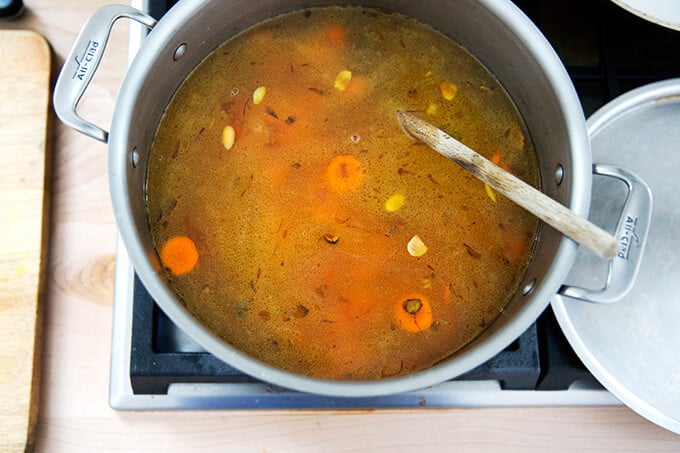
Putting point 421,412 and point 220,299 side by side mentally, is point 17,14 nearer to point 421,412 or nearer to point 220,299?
point 220,299

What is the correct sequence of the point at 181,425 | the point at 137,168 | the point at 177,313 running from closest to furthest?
the point at 177,313
the point at 137,168
the point at 181,425

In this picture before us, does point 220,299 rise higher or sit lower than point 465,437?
higher

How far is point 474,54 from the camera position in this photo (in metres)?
0.89

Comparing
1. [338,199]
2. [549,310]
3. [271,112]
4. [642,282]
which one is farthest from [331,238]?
[642,282]

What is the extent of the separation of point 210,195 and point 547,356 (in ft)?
1.54

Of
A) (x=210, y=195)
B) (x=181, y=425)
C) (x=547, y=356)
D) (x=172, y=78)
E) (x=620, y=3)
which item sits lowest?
(x=181, y=425)

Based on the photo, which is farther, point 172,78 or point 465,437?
point 465,437

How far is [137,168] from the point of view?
783 mm

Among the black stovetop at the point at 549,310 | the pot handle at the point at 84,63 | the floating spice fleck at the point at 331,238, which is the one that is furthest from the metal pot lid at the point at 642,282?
the pot handle at the point at 84,63

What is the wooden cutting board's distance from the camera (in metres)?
0.90

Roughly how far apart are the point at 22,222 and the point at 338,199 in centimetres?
44

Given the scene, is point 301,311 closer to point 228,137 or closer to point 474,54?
point 228,137

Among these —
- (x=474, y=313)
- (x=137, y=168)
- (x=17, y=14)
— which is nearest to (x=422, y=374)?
(x=474, y=313)

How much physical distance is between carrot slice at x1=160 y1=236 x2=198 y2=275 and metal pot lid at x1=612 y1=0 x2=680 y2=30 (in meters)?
0.60
